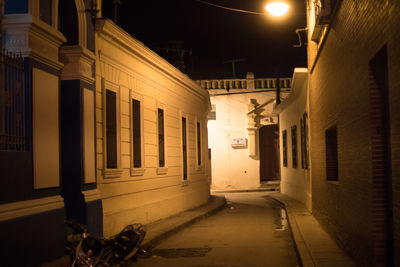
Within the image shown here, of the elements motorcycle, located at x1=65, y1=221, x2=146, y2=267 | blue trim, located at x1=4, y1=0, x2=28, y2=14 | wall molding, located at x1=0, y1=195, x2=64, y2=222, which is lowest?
motorcycle, located at x1=65, y1=221, x2=146, y2=267

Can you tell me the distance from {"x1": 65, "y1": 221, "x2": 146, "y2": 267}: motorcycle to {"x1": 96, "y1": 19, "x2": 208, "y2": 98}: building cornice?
453 cm

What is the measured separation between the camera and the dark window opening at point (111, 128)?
11469mm

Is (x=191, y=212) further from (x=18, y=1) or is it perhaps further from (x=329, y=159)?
(x=18, y=1)

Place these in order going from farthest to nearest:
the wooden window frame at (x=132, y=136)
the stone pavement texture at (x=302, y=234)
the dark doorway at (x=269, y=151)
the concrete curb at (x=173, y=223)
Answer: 1. the dark doorway at (x=269, y=151)
2. the wooden window frame at (x=132, y=136)
3. the concrete curb at (x=173, y=223)
4. the stone pavement texture at (x=302, y=234)

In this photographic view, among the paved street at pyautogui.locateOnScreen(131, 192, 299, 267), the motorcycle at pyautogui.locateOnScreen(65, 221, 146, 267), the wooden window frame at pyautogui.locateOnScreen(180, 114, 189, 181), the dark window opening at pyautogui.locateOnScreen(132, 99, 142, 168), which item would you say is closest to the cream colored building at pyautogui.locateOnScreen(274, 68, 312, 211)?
the paved street at pyautogui.locateOnScreen(131, 192, 299, 267)

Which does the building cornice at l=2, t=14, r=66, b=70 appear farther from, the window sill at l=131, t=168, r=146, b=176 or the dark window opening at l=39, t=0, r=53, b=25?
the window sill at l=131, t=168, r=146, b=176

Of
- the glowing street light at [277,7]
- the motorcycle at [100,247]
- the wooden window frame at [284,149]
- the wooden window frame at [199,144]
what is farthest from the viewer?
the wooden window frame at [284,149]

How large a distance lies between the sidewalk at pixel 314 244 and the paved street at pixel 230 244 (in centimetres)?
26

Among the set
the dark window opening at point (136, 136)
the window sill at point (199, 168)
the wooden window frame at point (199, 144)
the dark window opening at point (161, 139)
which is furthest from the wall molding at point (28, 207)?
the wooden window frame at point (199, 144)

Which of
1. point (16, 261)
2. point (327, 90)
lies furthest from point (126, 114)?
point (16, 261)

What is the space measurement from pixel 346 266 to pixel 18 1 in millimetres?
6439

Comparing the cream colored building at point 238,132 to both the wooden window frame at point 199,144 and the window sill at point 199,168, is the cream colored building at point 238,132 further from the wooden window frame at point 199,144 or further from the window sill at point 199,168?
the window sill at point 199,168

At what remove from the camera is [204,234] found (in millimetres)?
12883

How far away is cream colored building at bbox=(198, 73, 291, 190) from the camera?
3022 cm
